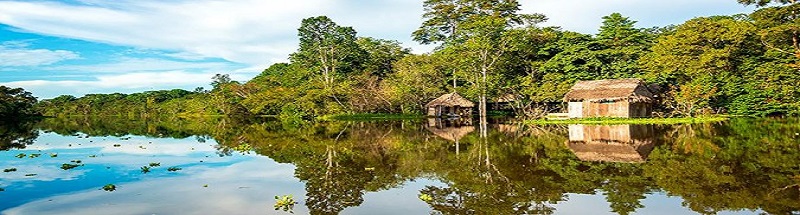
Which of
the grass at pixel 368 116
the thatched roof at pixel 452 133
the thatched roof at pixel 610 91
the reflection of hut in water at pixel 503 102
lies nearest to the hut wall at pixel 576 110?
the thatched roof at pixel 610 91

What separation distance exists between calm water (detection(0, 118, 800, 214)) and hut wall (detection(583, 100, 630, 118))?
15542 mm

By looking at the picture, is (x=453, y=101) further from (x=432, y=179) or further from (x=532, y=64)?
(x=432, y=179)

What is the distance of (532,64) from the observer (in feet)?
143

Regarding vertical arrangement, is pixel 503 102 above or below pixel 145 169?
above

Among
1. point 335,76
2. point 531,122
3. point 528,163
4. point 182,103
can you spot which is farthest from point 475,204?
point 182,103

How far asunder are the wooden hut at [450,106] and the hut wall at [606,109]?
1183 centimetres

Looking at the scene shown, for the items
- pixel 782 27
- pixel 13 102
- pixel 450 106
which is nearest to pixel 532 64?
pixel 450 106

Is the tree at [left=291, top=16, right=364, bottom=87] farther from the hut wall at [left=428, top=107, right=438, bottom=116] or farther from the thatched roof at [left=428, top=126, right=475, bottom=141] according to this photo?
the thatched roof at [left=428, top=126, right=475, bottom=141]

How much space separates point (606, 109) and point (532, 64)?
1038 centimetres

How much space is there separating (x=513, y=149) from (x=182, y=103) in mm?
82068

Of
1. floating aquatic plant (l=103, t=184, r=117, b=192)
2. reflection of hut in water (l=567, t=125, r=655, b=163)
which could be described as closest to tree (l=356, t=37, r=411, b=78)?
reflection of hut in water (l=567, t=125, r=655, b=163)

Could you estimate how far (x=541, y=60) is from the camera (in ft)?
147

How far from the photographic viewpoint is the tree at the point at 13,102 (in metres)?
60.3

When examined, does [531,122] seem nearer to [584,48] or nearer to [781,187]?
[584,48]
